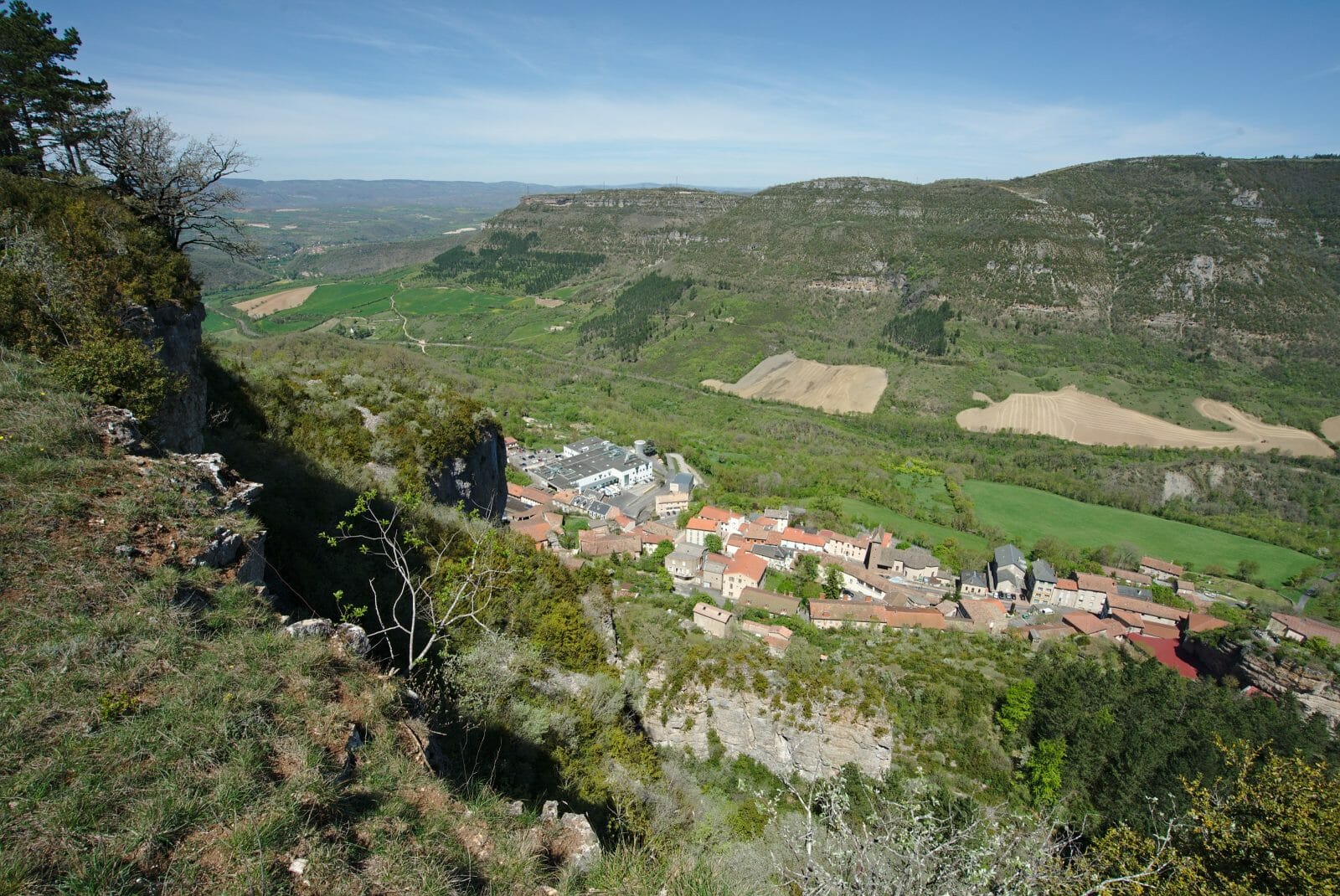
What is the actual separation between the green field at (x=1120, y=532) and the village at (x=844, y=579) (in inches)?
207

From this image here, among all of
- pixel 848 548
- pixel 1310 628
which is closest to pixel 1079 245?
pixel 1310 628

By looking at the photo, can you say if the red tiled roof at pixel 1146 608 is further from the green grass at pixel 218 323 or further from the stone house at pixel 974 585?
the green grass at pixel 218 323

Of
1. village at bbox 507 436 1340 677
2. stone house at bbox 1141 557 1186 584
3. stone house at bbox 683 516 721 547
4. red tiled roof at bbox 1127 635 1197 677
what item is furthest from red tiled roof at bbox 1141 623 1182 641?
stone house at bbox 683 516 721 547

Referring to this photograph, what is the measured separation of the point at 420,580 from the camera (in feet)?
35.2

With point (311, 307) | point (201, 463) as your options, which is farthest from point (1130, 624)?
point (311, 307)

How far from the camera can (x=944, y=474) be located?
193 ft

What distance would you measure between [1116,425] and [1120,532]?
29.5m

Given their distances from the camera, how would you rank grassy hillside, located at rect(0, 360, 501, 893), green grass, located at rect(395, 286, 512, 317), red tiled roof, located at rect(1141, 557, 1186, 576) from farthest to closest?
1. green grass, located at rect(395, 286, 512, 317)
2. red tiled roof, located at rect(1141, 557, 1186, 576)
3. grassy hillside, located at rect(0, 360, 501, 893)

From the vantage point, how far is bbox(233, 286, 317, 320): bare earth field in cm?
10793

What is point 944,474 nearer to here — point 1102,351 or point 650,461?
point 650,461

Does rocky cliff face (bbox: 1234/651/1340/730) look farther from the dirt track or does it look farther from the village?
the dirt track

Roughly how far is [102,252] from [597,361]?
84.9 meters

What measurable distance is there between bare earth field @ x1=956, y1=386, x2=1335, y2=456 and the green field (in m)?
18.1

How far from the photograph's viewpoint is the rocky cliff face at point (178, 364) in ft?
31.4
